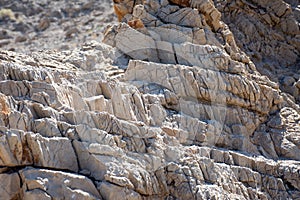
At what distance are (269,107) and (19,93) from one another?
693 centimetres

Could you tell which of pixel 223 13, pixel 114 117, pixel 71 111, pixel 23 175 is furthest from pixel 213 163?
pixel 223 13

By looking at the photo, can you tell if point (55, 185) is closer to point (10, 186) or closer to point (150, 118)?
point (10, 186)

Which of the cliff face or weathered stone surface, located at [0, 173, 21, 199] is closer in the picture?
weathered stone surface, located at [0, 173, 21, 199]

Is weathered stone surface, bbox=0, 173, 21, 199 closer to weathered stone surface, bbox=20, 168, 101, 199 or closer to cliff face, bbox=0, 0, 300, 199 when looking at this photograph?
cliff face, bbox=0, 0, 300, 199

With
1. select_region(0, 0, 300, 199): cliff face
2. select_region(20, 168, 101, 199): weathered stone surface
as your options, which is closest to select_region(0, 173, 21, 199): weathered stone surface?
select_region(0, 0, 300, 199): cliff face

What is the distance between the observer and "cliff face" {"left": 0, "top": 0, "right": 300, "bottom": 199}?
10.6m

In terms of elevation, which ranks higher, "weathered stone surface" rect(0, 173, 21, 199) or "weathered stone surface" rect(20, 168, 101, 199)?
"weathered stone surface" rect(20, 168, 101, 199)

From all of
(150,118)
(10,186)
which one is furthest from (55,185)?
(150,118)

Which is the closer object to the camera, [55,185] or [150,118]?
[55,185]

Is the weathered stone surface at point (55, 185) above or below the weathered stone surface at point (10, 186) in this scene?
above

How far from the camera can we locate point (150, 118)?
1277cm

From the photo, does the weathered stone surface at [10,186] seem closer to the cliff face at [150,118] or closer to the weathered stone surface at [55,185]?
the cliff face at [150,118]

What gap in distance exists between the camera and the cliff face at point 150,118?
10562 millimetres

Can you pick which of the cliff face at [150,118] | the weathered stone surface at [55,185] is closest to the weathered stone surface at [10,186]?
the cliff face at [150,118]
